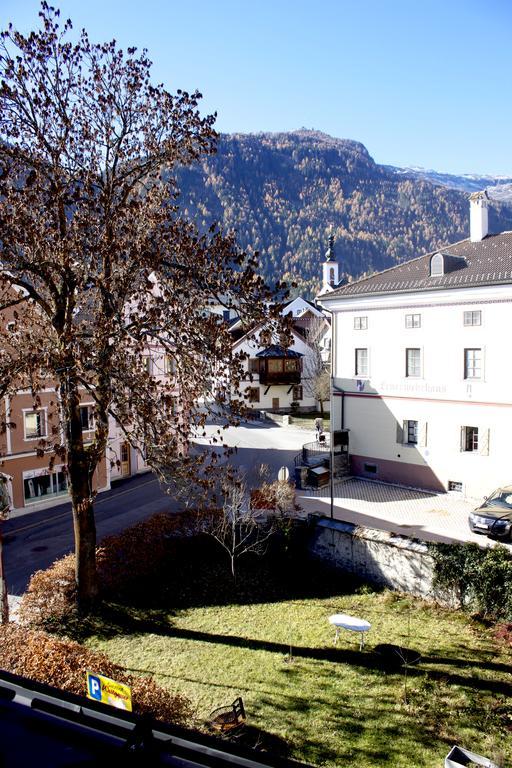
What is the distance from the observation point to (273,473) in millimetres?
28922

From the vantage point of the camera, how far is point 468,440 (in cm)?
2416

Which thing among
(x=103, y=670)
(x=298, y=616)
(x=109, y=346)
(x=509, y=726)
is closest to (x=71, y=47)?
(x=109, y=346)

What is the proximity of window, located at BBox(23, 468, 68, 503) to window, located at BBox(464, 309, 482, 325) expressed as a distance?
19.1m

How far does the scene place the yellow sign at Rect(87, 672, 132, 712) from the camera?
6.32 metres

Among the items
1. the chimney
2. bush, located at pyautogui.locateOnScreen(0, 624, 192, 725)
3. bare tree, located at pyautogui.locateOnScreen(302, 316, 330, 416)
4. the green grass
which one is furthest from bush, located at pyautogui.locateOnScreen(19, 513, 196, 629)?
bare tree, located at pyautogui.locateOnScreen(302, 316, 330, 416)

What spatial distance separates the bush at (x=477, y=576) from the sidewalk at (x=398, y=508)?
4803 mm

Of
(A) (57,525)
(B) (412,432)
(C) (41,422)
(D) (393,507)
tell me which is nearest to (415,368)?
(B) (412,432)

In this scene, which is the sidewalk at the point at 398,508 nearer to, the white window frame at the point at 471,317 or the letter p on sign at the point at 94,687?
the white window frame at the point at 471,317

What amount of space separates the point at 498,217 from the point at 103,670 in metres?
222

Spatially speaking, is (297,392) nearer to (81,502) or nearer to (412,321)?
(412,321)

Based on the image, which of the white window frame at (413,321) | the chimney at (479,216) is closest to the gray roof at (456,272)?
the chimney at (479,216)

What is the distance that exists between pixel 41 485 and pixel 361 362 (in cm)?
1688

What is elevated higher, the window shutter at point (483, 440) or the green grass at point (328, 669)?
the window shutter at point (483, 440)

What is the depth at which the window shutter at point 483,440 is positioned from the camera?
2319 centimetres
